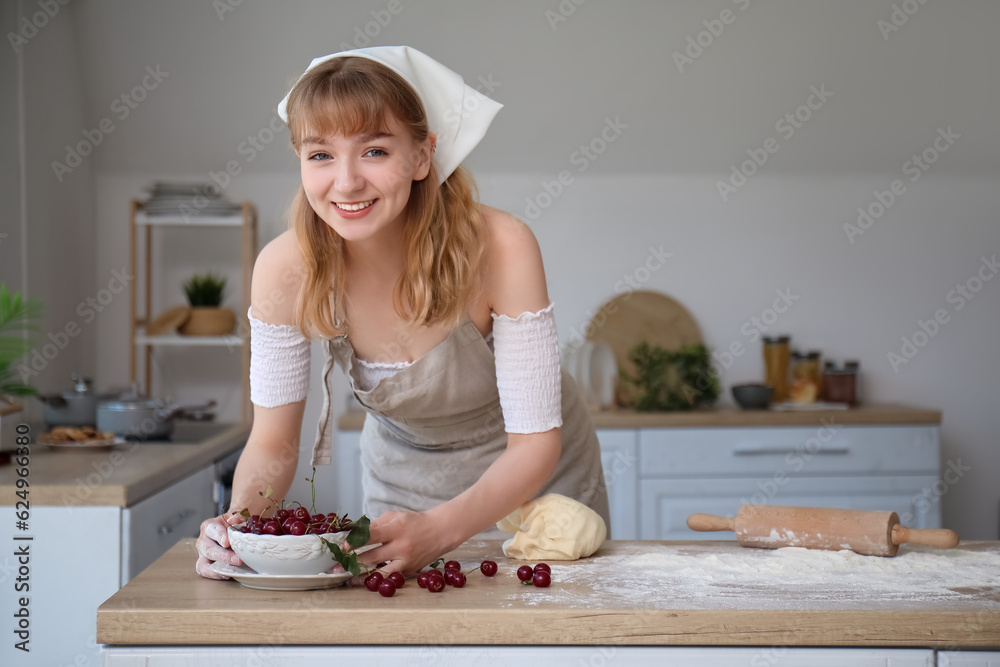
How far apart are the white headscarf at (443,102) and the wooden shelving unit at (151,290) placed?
190 cm

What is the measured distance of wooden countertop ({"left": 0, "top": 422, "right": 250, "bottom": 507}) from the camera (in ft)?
5.65

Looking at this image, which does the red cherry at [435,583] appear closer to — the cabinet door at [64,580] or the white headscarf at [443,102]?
the white headscarf at [443,102]

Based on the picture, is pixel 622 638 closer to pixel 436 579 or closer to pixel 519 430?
pixel 436 579

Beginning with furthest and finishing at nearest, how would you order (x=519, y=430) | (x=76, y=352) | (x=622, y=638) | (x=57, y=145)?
(x=76, y=352)
(x=57, y=145)
(x=519, y=430)
(x=622, y=638)

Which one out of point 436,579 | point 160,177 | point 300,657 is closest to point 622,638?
point 436,579

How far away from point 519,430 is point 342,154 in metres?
0.41

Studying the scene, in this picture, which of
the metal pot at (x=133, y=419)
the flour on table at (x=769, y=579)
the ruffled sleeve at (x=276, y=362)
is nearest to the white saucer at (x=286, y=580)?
the flour on table at (x=769, y=579)

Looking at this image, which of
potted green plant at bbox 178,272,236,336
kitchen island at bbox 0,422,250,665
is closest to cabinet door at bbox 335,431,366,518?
potted green plant at bbox 178,272,236,336

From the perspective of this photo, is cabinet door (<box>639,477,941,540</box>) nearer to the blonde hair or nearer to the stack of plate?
the stack of plate

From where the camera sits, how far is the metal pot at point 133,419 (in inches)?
93.0

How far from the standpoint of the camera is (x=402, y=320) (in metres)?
1.26

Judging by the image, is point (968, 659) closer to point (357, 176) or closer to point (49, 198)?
point (357, 176)

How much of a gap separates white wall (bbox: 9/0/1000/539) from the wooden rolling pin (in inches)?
83.2

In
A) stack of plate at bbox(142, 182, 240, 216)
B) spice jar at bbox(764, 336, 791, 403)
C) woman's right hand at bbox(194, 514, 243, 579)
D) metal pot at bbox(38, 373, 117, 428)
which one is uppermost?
stack of plate at bbox(142, 182, 240, 216)
